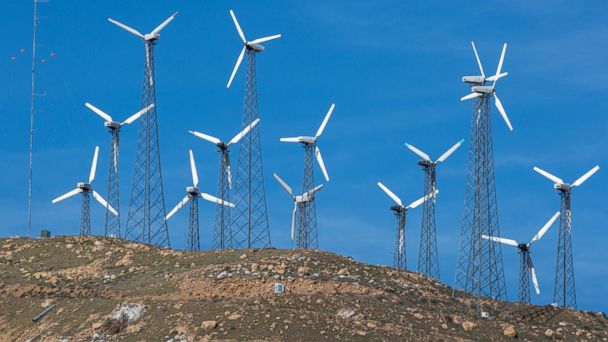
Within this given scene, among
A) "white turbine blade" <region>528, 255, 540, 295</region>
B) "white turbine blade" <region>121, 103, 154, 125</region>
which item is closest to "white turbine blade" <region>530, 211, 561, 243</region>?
"white turbine blade" <region>528, 255, 540, 295</region>

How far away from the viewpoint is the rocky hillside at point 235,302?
93312mm

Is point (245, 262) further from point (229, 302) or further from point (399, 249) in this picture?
point (399, 249)

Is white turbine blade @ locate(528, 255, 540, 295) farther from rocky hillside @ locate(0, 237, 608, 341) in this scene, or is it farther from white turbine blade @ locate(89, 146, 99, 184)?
white turbine blade @ locate(89, 146, 99, 184)

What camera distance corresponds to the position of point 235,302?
96938mm

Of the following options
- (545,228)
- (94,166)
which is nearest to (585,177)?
(545,228)

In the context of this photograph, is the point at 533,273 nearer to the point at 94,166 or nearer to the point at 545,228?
the point at 545,228

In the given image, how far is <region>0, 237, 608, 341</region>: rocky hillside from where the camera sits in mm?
93312

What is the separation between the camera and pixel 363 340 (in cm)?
9112

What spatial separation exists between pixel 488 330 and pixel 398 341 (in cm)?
932

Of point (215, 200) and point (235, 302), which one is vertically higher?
point (215, 200)

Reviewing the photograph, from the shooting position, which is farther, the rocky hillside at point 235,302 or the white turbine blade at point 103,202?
the white turbine blade at point 103,202

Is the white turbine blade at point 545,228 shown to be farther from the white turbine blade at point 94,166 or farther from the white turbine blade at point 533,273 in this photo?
the white turbine blade at point 94,166

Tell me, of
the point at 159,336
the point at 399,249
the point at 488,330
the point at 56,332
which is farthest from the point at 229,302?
the point at 399,249

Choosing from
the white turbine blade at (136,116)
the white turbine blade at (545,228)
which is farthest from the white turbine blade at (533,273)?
the white turbine blade at (136,116)
